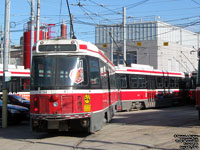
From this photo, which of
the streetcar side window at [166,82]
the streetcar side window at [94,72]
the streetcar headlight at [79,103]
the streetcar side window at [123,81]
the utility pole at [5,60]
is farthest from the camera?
the streetcar side window at [166,82]

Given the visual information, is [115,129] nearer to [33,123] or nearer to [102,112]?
[102,112]

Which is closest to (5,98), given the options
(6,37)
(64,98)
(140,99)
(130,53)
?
(6,37)

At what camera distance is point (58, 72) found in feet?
33.7

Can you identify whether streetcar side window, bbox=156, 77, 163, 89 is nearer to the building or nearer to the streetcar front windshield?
the streetcar front windshield

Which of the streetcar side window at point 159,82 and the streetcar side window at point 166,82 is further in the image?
the streetcar side window at point 166,82

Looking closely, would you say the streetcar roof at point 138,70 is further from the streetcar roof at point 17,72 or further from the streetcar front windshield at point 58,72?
the streetcar front windshield at point 58,72

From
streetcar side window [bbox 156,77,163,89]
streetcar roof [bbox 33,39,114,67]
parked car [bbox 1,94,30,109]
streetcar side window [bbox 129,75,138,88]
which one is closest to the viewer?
streetcar roof [bbox 33,39,114,67]

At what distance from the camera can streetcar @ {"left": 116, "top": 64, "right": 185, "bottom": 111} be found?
21562mm

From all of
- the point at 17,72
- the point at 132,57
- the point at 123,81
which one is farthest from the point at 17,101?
the point at 132,57

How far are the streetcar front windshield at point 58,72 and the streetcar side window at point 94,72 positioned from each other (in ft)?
0.94

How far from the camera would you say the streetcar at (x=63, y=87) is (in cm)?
1016

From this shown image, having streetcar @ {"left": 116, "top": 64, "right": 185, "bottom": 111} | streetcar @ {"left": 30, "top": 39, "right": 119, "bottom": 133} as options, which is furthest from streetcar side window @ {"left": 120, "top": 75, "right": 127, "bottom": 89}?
streetcar @ {"left": 30, "top": 39, "right": 119, "bottom": 133}

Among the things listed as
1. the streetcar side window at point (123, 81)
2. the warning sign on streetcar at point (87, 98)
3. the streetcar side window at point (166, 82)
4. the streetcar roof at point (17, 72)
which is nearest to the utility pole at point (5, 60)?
the warning sign on streetcar at point (87, 98)

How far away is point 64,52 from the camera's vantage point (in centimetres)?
1051
